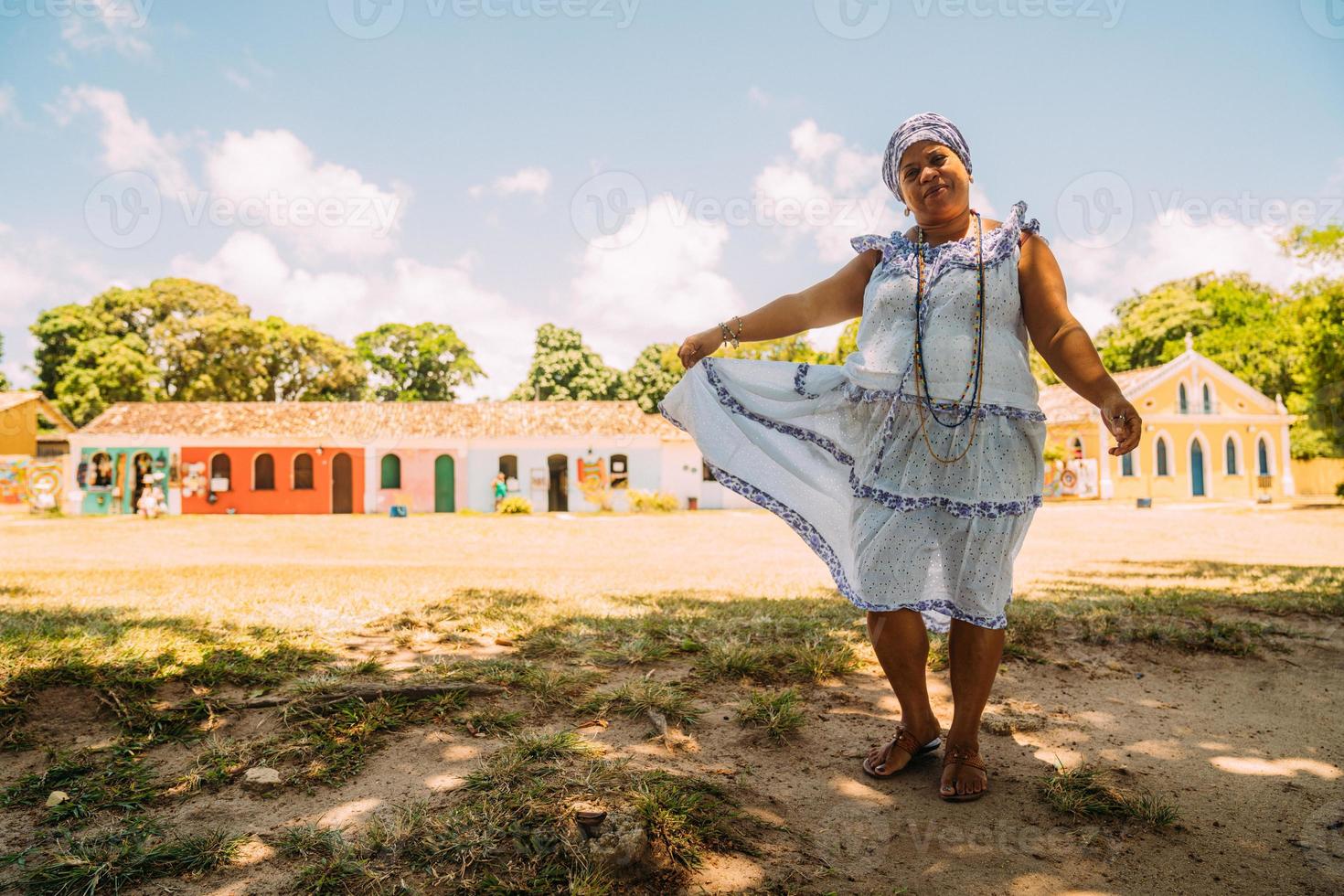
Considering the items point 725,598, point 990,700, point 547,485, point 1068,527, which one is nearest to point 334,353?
point 547,485

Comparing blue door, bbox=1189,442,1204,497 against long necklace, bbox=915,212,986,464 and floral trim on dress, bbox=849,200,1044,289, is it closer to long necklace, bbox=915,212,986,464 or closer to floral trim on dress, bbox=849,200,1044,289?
floral trim on dress, bbox=849,200,1044,289

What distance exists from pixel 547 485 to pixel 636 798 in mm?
29688

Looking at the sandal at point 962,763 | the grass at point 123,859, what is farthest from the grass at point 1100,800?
the grass at point 123,859

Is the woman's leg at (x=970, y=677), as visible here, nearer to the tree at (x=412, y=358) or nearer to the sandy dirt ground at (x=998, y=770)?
the sandy dirt ground at (x=998, y=770)

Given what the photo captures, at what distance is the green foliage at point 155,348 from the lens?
123 feet

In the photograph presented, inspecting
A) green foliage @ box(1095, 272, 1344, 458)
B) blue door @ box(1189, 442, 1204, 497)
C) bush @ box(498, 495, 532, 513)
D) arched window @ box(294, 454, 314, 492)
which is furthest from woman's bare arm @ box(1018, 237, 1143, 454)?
blue door @ box(1189, 442, 1204, 497)

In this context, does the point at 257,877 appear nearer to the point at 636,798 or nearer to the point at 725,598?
the point at 636,798

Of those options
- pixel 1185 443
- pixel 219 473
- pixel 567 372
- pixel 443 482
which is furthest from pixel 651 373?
pixel 1185 443

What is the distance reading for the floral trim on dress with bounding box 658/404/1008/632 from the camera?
2.53 meters

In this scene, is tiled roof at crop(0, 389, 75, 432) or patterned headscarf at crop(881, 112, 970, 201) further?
tiled roof at crop(0, 389, 75, 432)

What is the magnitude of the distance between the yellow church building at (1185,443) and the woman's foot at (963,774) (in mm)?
32615

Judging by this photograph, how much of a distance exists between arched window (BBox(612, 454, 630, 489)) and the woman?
28.9m

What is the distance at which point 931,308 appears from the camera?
2.58 m

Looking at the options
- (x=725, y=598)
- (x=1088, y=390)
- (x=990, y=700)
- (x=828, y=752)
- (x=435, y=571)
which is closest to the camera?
(x=1088, y=390)
